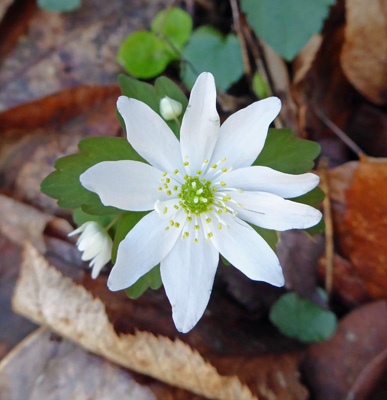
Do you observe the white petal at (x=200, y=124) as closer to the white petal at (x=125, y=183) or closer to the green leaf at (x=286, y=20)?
the white petal at (x=125, y=183)

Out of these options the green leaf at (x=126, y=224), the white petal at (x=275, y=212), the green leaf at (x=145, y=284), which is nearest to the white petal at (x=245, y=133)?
the white petal at (x=275, y=212)

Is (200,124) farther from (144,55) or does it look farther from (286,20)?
(144,55)

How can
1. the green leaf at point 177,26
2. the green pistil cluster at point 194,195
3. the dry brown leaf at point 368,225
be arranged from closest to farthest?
1. the green pistil cluster at point 194,195
2. the dry brown leaf at point 368,225
3. the green leaf at point 177,26

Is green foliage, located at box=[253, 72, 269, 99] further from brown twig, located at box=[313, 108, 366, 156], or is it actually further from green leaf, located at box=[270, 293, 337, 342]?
green leaf, located at box=[270, 293, 337, 342]

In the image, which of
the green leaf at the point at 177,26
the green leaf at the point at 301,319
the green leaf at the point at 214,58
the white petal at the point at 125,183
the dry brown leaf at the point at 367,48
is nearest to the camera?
the white petal at the point at 125,183

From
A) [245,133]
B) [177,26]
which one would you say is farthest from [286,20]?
[245,133]

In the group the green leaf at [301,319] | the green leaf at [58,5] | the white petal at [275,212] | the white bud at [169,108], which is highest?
the green leaf at [58,5]

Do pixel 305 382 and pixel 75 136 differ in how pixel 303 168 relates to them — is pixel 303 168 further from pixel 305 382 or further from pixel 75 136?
pixel 75 136

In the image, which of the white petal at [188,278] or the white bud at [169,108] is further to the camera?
the white bud at [169,108]

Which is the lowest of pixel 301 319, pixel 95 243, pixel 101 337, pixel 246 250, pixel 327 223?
pixel 301 319
